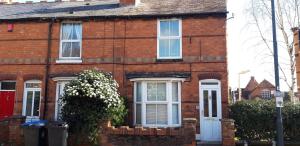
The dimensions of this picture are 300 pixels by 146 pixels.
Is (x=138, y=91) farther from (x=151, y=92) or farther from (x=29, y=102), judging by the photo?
(x=29, y=102)

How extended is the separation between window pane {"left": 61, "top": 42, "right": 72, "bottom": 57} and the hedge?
8.42m

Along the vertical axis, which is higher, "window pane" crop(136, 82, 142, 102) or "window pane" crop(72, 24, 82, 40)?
"window pane" crop(72, 24, 82, 40)

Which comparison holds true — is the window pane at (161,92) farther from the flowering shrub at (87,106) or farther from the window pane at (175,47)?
the flowering shrub at (87,106)

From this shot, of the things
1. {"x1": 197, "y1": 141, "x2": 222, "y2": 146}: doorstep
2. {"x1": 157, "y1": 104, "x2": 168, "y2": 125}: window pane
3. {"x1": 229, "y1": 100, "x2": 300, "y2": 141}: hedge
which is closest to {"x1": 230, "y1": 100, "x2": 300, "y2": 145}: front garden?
{"x1": 229, "y1": 100, "x2": 300, "y2": 141}: hedge

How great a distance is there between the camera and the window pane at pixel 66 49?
16734mm

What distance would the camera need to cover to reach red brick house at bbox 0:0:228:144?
15.4 metres

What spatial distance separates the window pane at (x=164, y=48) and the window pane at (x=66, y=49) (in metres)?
4.50

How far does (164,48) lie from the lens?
16188mm

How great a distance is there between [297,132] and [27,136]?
422 inches

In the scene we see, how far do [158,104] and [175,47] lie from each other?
2867 millimetres

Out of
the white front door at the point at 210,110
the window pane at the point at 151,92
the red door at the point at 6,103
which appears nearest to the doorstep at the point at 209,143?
the white front door at the point at 210,110

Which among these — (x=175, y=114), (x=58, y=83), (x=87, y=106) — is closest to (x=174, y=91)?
(x=175, y=114)

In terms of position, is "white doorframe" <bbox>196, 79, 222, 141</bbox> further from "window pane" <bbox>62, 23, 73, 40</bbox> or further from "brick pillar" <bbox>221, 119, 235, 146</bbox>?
"window pane" <bbox>62, 23, 73, 40</bbox>

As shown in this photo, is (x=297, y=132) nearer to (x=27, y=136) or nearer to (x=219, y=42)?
(x=219, y=42)
